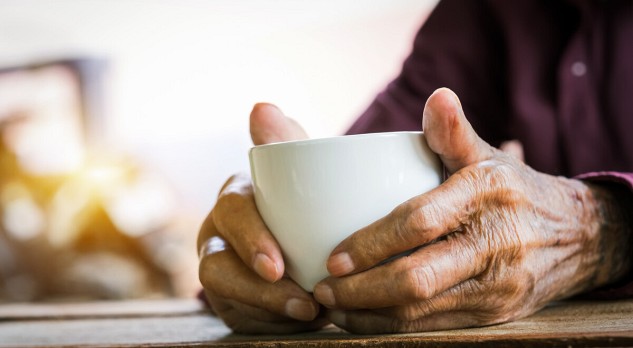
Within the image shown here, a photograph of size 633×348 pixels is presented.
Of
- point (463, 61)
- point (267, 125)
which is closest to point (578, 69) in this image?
point (463, 61)

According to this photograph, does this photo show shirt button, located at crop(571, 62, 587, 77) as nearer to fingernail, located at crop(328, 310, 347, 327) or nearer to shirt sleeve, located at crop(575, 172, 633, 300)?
shirt sleeve, located at crop(575, 172, 633, 300)

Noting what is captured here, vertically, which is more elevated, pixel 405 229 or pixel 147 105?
pixel 405 229

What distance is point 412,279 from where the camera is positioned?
0.40 m

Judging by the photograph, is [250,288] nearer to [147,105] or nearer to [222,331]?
[222,331]

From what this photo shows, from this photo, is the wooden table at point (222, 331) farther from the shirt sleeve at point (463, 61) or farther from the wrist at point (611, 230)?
the shirt sleeve at point (463, 61)

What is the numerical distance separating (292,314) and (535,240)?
18 cm

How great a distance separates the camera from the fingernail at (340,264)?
408 millimetres

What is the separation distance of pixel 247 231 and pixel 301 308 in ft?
0.22

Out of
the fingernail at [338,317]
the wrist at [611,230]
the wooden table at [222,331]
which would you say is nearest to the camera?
the wooden table at [222,331]

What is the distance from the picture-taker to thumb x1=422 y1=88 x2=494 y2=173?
1.35 ft

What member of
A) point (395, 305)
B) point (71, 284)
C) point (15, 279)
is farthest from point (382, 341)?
point (15, 279)

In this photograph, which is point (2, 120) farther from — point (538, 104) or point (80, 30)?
point (538, 104)

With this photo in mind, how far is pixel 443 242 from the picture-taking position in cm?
42

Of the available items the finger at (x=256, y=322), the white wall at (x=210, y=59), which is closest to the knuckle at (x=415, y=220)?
the finger at (x=256, y=322)
